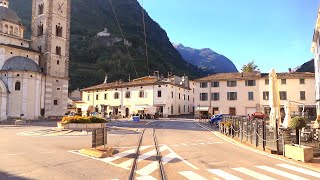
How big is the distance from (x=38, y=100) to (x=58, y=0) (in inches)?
813

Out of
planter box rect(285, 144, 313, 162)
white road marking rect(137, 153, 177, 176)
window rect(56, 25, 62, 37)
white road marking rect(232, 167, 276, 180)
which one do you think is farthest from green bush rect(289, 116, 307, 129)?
window rect(56, 25, 62, 37)

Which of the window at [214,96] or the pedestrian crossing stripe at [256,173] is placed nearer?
the pedestrian crossing stripe at [256,173]

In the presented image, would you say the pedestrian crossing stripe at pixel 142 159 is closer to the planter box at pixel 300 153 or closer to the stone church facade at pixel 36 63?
the planter box at pixel 300 153

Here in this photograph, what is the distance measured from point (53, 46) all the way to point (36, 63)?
5.04 meters

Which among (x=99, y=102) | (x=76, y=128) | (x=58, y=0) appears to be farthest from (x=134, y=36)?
(x=76, y=128)

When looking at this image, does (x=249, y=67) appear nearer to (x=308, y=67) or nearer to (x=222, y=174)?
(x=308, y=67)

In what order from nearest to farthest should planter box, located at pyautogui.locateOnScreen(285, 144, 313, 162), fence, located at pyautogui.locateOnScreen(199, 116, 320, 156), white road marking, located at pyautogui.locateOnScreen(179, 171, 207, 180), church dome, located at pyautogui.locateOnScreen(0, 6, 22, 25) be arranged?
white road marking, located at pyautogui.locateOnScreen(179, 171, 207, 180), planter box, located at pyautogui.locateOnScreen(285, 144, 313, 162), fence, located at pyautogui.locateOnScreen(199, 116, 320, 156), church dome, located at pyautogui.locateOnScreen(0, 6, 22, 25)

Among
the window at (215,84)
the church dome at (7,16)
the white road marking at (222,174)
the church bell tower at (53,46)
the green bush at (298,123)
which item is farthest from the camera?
the window at (215,84)

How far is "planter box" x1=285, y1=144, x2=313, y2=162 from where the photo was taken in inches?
452

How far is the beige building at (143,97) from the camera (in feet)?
209

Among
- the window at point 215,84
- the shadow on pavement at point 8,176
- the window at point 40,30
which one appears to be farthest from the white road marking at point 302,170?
the window at point 40,30

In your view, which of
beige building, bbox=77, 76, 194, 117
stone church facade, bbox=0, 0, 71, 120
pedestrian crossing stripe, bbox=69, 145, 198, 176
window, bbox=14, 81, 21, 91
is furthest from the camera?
beige building, bbox=77, 76, 194, 117

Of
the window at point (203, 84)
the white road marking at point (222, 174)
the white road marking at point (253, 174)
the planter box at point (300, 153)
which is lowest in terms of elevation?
the white road marking at point (253, 174)

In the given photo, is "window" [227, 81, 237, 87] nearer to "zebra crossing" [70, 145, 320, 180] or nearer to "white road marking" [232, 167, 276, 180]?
"zebra crossing" [70, 145, 320, 180]
